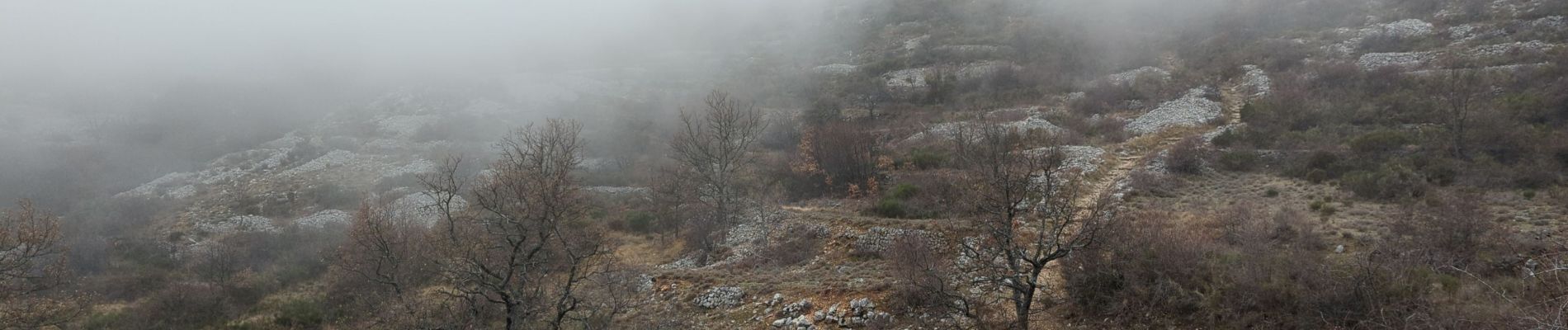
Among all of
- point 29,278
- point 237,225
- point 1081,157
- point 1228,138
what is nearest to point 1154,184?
point 1081,157

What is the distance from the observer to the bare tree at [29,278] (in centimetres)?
1206

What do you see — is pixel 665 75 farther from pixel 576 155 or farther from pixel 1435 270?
pixel 1435 270

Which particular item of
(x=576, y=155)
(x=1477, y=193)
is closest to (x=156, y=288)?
(x=576, y=155)

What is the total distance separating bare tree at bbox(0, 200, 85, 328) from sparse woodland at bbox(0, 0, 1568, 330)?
17 cm

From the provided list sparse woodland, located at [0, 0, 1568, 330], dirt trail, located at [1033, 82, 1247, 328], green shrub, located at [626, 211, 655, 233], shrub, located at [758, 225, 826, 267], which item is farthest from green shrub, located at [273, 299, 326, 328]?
dirt trail, located at [1033, 82, 1247, 328]

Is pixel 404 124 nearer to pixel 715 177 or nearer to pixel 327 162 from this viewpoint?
pixel 327 162

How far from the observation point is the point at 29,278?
1220cm

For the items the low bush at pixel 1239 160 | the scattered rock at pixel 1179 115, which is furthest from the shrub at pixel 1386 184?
the scattered rock at pixel 1179 115

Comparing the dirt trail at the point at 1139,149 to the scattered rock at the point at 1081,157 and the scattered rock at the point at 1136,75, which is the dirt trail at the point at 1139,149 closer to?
the scattered rock at the point at 1081,157

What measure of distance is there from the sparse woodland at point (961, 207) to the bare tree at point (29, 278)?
0.54 feet

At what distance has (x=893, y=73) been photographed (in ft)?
146

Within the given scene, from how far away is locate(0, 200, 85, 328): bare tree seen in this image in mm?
12062

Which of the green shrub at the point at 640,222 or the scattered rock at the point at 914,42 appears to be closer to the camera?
the green shrub at the point at 640,222

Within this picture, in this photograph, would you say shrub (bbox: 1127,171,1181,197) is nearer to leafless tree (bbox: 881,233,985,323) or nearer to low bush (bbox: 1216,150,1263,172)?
low bush (bbox: 1216,150,1263,172)
